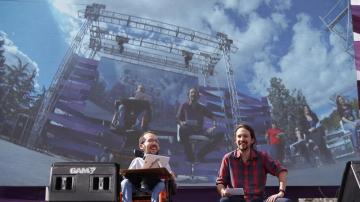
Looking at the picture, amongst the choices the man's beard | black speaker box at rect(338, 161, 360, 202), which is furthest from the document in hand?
black speaker box at rect(338, 161, 360, 202)

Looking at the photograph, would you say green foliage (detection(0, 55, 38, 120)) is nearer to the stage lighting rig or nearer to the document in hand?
the stage lighting rig

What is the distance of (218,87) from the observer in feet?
16.1

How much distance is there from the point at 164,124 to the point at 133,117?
36cm

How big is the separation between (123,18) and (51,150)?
68.8 inches

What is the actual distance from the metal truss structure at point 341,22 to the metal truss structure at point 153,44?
4.07ft

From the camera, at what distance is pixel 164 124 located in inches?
187

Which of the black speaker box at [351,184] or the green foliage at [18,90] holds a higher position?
the green foliage at [18,90]

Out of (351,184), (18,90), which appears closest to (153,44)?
(18,90)

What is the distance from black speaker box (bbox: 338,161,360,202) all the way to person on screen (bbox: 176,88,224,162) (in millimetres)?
2632

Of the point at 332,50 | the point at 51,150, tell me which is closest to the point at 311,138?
the point at 332,50

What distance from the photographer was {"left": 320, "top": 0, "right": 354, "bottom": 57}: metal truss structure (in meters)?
5.05

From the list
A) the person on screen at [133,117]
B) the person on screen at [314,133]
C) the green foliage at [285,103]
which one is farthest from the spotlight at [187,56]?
the person on screen at [314,133]

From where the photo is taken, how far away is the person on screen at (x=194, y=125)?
15.4ft

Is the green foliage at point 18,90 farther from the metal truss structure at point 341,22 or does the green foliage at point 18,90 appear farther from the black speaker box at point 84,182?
the metal truss structure at point 341,22
